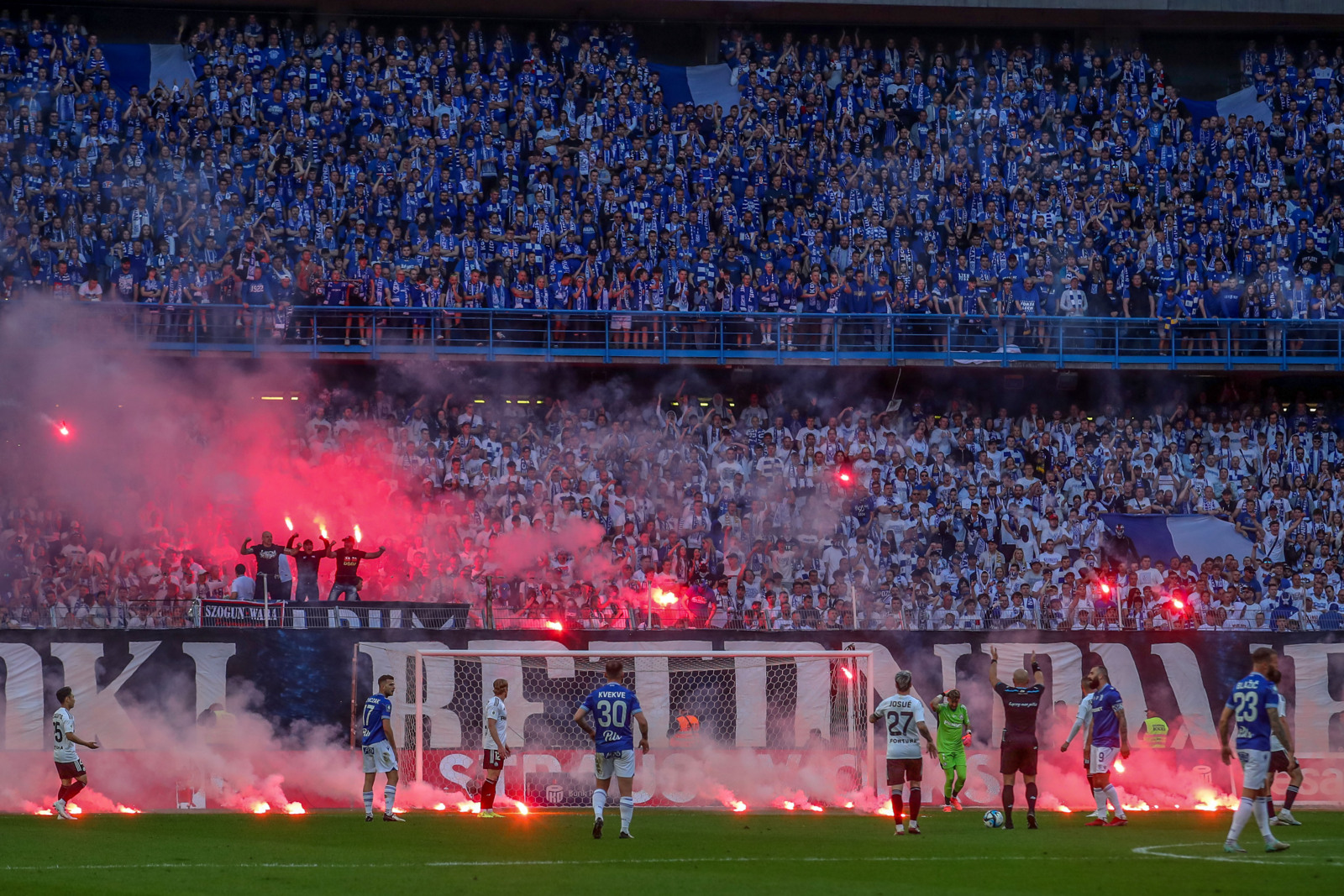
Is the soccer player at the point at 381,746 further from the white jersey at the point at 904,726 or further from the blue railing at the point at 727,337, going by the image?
the blue railing at the point at 727,337

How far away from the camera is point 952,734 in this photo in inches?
699

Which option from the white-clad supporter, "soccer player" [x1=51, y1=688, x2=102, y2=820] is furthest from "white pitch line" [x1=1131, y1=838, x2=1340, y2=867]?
the white-clad supporter

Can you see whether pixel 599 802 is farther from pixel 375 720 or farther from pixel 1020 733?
pixel 1020 733

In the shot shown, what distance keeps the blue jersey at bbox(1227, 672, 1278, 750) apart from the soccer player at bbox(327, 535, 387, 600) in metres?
12.6

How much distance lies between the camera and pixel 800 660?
1978cm

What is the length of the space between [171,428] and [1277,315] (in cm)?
2035

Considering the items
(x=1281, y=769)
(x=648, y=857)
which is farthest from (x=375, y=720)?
(x=1281, y=769)

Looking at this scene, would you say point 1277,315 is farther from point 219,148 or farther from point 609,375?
point 219,148

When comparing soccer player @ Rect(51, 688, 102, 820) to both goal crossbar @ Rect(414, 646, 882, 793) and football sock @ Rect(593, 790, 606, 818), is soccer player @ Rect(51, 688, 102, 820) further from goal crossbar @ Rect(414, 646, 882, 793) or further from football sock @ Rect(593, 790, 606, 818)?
football sock @ Rect(593, 790, 606, 818)

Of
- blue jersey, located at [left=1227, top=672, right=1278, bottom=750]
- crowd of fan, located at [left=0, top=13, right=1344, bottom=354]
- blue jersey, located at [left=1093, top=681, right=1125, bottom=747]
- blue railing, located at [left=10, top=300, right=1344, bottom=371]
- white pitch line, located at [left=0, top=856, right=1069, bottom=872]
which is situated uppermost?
crowd of fan, located at [left=0, top=13, right=1344, bottom=354]

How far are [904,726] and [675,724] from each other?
4.85 metres

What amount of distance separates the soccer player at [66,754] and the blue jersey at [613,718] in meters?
5.75

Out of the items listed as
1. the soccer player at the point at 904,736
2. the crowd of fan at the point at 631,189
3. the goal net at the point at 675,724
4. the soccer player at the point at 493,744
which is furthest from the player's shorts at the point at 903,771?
the crowd of fan at the point at 631,189

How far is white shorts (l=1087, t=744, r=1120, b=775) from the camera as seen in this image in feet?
51.9
